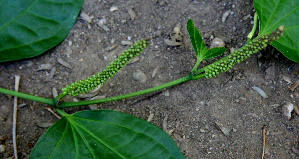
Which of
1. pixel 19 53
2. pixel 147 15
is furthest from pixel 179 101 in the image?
pixel 19 53

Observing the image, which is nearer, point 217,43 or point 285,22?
point 285,22

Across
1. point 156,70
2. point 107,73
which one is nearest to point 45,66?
point 107,73

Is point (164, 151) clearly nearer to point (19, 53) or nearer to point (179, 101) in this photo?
point (179, 101)

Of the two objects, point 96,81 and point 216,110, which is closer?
point 96,81

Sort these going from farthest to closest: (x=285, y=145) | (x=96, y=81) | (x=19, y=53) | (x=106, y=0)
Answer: (x=106, y=0), (x=19, y=53), (x=285, y=145), (x=96, y=81)

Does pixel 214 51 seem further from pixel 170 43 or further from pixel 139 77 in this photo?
pixel 139 77

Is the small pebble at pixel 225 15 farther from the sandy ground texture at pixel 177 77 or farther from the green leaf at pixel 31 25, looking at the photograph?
the green leaf at pixel 31 25

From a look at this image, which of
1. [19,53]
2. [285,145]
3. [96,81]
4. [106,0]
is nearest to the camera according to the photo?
[96,81]
